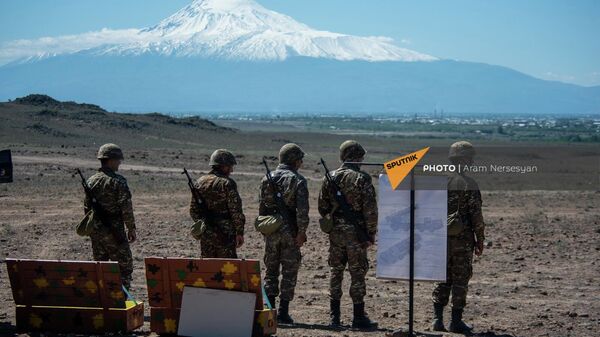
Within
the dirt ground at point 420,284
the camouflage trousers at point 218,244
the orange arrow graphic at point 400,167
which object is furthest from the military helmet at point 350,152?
the dirt ground at point 420,284

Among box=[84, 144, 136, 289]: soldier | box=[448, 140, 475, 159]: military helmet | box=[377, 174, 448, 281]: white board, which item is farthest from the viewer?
box=[84, 144, 136, 289]: soldier

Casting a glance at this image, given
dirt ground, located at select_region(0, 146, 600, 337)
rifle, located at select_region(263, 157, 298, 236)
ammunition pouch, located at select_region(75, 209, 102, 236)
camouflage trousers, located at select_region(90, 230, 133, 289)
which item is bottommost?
dirt ground, located at select_region(0, 146, 600, 337)

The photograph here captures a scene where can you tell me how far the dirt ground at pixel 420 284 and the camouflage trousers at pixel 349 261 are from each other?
1.49 ft

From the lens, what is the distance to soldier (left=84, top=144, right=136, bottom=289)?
1038cm

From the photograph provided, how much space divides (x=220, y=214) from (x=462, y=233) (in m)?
2.70

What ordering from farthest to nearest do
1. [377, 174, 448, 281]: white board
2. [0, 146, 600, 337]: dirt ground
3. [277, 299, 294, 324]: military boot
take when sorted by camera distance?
[0, 146, 600, 337]: dirt ground → [277, 299, 294, 324]: military boot → [377, 174, 448, 281]: white board

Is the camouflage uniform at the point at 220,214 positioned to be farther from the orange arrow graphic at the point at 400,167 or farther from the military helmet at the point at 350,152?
the orange arrow graphic at the point at 400,167

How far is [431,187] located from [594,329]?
3036 millimetres

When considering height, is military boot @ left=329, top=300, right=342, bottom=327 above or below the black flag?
below

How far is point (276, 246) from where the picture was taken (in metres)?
10.5

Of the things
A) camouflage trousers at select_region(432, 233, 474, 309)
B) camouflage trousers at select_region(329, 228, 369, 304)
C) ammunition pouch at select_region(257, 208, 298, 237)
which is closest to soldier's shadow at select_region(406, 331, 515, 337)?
camouflage trousers at select_region(432, 233, 474, 309)

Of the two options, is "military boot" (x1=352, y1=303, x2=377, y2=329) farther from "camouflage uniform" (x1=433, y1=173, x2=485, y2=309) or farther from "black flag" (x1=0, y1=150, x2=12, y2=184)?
"black flag" (x1=0, y1=150, x2=12, y2=184)

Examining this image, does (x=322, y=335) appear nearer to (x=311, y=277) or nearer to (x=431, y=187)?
(x=431, y=187)

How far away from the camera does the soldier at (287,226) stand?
34.0 ft
